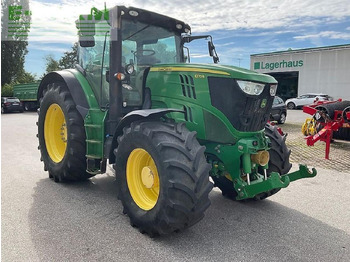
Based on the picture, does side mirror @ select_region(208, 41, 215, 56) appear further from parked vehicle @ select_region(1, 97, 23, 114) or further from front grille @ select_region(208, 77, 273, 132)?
parked vehicle @ select_region(1, 97, 23, 114)

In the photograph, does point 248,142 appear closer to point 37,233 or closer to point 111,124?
point 111,124

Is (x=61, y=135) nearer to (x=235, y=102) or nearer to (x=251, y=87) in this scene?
(x=235, y=102)

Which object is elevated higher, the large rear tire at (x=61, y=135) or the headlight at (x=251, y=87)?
the headlight at (x=251, y=87)

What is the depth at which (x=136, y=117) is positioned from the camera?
354 centimetres

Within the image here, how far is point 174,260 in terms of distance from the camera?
113 inches

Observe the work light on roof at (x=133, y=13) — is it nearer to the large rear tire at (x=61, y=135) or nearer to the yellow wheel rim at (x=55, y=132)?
the large rear tire at (x=61, y=135)

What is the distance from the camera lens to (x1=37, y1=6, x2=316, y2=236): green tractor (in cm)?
304

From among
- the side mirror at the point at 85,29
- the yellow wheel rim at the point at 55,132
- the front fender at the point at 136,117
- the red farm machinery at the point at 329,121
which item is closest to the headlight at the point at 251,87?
the front fender at the point at 136,117

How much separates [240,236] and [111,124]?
213 centimetres

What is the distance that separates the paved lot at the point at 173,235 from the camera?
9.78 feet

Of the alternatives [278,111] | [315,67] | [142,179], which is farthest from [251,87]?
[315,67]

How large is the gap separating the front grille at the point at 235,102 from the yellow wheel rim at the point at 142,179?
99 cm

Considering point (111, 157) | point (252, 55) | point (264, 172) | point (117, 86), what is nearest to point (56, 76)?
point (117, 86)

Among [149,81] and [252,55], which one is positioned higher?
[252,55]
